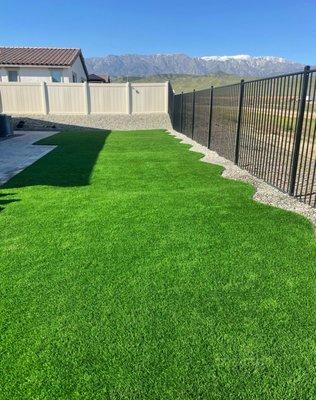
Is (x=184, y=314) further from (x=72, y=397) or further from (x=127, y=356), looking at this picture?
(x=72, y=397)

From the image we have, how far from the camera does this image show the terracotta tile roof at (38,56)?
82.5 feet

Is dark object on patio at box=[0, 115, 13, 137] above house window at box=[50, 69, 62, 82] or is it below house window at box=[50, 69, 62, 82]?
below

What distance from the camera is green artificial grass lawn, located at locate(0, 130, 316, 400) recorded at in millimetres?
2213

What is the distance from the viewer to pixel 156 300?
303 cm

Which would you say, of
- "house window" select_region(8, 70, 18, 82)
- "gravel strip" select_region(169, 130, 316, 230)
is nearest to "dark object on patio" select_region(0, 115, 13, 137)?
"gravel strip" select_region(169, 130, 316, 230)

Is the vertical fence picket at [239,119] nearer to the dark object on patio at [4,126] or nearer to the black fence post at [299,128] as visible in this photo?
the black fence post at [299,128]

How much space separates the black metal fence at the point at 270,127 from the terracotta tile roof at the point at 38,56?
56.3 ft

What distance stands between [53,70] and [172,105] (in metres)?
10.9

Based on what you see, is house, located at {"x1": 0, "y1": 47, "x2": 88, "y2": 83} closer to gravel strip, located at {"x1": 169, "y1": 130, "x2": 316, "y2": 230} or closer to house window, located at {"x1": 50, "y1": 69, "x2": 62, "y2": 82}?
house window, located at {"x1": 50, "y1": 69, "x2": 62, "y2": 82}

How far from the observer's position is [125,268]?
11.7 ft

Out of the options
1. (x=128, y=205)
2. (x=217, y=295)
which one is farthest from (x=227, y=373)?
(x=128, y=205)

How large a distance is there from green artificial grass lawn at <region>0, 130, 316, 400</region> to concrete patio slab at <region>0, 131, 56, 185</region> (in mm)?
3044

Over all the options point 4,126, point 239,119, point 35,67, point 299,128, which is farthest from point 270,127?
point 35,67

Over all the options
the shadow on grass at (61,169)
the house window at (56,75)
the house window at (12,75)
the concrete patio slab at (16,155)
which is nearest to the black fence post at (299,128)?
the shadow on grass at (61,169)
